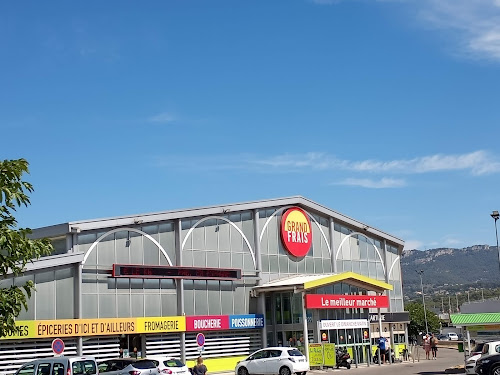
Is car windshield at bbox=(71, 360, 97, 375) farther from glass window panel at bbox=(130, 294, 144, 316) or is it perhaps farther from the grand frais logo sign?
the grand frais logo sign

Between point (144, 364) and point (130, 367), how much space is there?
0.55 metres

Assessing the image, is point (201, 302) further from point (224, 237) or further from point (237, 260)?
point (224, 237)

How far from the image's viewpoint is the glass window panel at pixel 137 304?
3741 centimetres

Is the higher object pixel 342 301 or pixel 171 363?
pixel 342 301

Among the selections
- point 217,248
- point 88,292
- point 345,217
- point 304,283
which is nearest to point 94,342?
point 88,292

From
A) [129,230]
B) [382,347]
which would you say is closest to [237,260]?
[129,230]

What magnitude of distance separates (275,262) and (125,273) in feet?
38.8

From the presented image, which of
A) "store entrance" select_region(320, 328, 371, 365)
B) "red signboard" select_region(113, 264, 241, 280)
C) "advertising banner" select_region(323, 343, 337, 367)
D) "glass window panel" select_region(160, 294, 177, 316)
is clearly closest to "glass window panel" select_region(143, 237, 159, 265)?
"red signboard" select_region(113, 264, 241, 280)

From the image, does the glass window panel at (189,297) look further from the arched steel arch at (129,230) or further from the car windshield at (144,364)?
the car windshield at (144,364)

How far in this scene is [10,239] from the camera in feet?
44.7

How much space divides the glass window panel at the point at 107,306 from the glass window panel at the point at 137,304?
4.13ft

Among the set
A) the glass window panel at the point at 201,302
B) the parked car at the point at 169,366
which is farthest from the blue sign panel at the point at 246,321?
the parked car at the point at 169,366

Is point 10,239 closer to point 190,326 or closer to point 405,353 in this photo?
point 190,326

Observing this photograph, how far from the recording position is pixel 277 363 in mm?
35375
